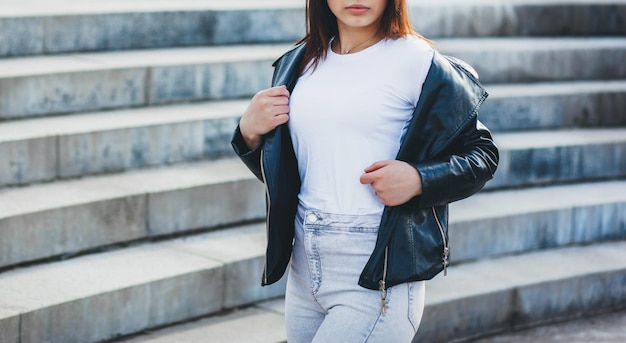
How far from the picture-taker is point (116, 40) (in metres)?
6.33

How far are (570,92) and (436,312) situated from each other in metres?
2.48

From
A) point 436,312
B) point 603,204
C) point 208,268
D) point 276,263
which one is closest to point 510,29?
point 603,204

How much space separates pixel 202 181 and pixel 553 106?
8.94ft

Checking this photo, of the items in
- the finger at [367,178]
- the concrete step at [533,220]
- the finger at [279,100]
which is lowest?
the concrete step at [533,220]

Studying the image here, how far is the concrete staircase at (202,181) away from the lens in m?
4.75

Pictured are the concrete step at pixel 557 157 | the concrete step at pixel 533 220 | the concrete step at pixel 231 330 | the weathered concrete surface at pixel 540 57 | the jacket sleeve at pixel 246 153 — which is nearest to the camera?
the jacket sleeve at pixel 246 153

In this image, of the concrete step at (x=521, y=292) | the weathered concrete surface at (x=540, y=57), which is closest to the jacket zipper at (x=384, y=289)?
A: the concrete step at (x=521, y=292)

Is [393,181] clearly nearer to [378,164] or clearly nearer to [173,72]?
[378,164]

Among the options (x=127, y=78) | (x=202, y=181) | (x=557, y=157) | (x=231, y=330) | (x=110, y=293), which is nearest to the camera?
(x=110, y=293)

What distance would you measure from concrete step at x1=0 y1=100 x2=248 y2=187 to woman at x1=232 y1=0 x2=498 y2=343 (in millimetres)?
2337

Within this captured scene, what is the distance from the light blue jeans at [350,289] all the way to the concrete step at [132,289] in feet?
5.49

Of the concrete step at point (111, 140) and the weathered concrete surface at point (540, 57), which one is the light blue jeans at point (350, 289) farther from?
the weathered concrete surface at point (540, 57)

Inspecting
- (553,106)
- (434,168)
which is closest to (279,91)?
(434,168)

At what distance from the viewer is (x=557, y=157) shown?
6.60m
